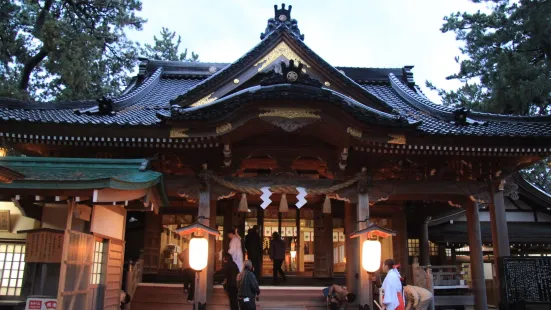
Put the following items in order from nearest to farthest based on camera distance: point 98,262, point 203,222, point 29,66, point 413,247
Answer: point 98,262 → point 203,222 → point 413,247 → point 29,66

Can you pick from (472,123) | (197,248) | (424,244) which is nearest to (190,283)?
(197,248)

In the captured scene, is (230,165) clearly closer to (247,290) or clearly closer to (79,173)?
(247,290)

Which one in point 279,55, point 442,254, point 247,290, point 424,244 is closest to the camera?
point 247,290

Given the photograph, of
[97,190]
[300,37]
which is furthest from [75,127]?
[300,37]

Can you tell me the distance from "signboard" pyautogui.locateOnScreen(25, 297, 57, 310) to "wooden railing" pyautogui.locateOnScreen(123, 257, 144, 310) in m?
3.48

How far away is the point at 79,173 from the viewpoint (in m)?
8.02

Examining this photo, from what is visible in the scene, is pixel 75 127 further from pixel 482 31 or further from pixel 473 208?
pixel 482 31

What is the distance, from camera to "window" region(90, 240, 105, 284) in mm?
8914

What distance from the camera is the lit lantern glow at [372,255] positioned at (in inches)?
401

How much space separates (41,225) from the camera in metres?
8.41

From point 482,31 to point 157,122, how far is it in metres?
16.8

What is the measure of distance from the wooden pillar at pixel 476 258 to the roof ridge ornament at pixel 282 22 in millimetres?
7264

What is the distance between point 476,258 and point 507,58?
9255 millimetres

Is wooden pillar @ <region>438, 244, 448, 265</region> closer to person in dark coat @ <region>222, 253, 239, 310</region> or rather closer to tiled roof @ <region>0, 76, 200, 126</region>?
person in dark coat @ <region>222, 253, 239, 310</region>
